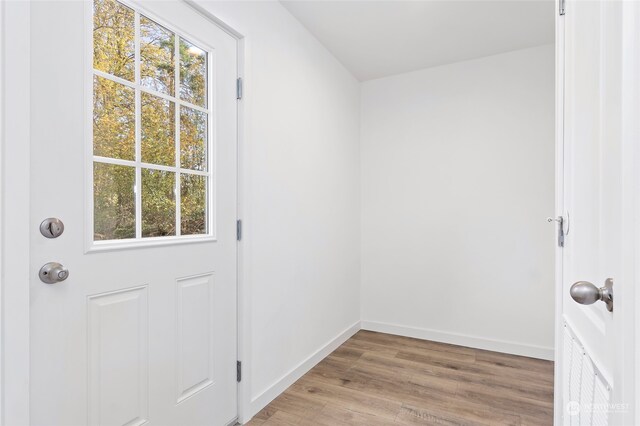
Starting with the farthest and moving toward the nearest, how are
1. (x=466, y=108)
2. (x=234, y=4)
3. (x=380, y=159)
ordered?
(x=380, y=159)
(x=466, y=108)
(x=234, y=4)

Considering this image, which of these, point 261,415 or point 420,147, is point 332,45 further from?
point 261,415

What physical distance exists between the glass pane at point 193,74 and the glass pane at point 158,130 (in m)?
0.12

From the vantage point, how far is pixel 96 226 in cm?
125

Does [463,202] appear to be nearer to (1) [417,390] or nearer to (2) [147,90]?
(1) [417,390]

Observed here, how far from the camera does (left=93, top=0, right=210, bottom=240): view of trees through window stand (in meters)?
1.28

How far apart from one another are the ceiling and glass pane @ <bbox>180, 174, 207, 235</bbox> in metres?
1.35

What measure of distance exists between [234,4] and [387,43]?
1.34m

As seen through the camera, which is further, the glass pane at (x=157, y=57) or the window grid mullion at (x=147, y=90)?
the glass pane at (x=157, y=57)

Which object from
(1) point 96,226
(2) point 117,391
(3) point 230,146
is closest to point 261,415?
(2) point 117,391
